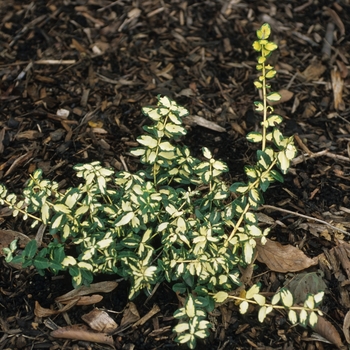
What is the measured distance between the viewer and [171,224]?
244 centimetres

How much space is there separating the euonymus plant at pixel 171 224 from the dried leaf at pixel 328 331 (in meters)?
0.34

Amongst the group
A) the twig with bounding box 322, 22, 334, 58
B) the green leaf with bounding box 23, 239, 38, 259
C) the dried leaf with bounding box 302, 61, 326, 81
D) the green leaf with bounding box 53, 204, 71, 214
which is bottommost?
the dried leaf with bounding box 302, 61, 326, 81

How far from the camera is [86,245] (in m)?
2.42

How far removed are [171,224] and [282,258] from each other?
0.73 metres

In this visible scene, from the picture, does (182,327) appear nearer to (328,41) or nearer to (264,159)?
(264,159)

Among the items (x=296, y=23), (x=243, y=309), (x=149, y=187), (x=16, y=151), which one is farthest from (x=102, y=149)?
(x=296, y=23)

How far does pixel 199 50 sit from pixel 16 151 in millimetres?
1565

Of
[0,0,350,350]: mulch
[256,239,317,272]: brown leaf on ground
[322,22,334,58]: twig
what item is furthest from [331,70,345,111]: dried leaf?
[256,239,317,272]: brown leaf on ground

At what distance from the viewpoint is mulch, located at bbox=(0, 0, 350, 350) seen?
8.93 ft

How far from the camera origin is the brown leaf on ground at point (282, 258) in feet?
9.28

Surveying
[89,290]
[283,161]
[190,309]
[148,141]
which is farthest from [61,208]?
[283,161]

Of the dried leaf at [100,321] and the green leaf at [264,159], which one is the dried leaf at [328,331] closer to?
the green leaf at [264,159]

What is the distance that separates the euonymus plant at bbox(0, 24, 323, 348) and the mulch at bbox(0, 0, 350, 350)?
1.08ft

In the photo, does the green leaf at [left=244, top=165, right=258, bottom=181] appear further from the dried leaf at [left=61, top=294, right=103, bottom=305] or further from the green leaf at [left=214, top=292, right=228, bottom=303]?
the dried leaf at [left=61, top=294, right=103, bottom=305]
